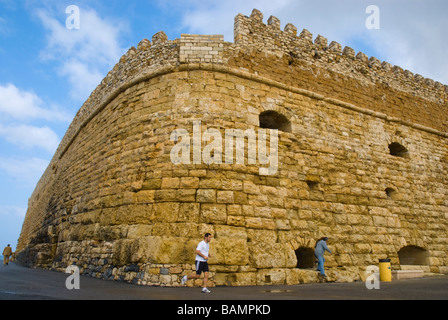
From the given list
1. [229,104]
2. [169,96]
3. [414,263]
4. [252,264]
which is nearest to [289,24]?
[229,104]

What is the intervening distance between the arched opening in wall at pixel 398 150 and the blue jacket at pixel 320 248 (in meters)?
5.08

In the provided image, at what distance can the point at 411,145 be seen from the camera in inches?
384

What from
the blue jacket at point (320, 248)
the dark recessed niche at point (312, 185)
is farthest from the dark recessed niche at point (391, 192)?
the blue jacket at point (320, 248)

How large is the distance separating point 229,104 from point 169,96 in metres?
1.45

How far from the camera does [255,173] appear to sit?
21.9 ft

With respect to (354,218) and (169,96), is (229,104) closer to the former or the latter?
(169,96)

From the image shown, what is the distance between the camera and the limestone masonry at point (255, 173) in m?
5.96

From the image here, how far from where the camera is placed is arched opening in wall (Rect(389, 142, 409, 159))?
960cm

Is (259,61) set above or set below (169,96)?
above

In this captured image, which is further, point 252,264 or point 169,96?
point 169,96

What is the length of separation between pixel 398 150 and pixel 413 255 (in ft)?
10.8

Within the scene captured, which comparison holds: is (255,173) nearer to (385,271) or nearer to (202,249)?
(202,249)

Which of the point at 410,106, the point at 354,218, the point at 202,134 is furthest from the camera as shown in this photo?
the point at 410,106
